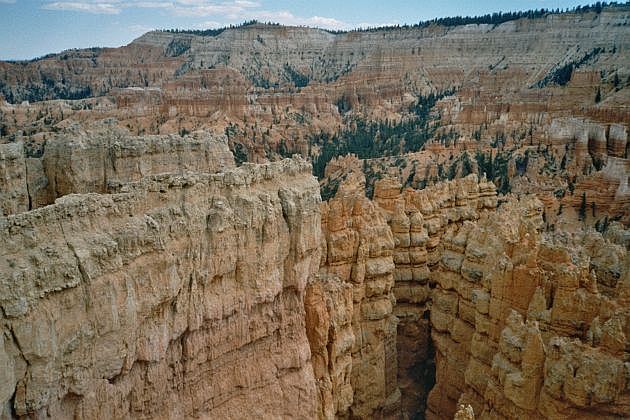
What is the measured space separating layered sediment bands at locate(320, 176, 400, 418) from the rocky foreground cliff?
52 millimetres

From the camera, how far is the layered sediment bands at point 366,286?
603 inches

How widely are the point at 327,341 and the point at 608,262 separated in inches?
316

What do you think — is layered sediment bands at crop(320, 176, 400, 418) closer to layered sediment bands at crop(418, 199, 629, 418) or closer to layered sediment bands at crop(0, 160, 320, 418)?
layered sediment bands at crop(418, 199, 629, 418)

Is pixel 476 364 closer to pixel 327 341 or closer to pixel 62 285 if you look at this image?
pixel 327 341

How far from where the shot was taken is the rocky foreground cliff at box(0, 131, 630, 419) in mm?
7323

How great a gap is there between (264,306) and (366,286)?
19.1 feet

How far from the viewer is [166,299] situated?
8.79m

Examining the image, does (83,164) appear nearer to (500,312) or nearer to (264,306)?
(264,306)

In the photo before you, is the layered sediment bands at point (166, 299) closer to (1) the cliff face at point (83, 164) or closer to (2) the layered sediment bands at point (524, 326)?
(1) the cliff face at point (83, 164)

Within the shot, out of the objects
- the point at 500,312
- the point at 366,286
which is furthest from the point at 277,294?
the point at 500,312

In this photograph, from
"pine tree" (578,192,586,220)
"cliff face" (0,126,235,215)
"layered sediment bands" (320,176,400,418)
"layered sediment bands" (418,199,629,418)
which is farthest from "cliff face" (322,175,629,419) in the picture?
"pine tree" (578,192,586,220)

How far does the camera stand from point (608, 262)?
47.9 ft

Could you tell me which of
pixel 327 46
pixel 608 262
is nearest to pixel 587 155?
pixel 608 262

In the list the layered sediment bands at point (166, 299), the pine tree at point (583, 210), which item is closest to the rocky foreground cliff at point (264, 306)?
→ the layered sediment bands at point (166, 299)
